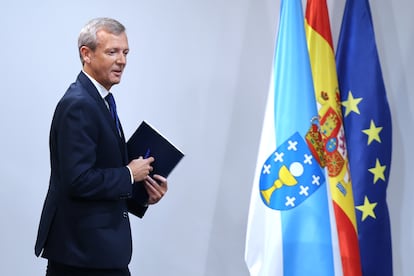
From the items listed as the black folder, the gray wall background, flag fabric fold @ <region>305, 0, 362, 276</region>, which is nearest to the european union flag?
flag fabric fold @ <region>305, 0, 362, 276</region>

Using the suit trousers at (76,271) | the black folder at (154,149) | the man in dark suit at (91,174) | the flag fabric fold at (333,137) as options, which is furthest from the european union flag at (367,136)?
the suit trousers at (76,271)

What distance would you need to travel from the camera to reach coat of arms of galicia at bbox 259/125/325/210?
8.05 ft

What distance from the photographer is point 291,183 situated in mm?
2457

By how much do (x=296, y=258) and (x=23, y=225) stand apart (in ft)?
3.75

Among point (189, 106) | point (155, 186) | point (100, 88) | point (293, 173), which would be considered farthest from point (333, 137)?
point (100, 88)

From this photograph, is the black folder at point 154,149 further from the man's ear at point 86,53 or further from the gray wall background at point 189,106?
the gray wall background at point 189,106

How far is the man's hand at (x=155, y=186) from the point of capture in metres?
2.24

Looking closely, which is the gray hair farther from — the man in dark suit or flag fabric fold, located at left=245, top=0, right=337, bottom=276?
flag fabric fold, located at left=245, top=0, right=337, bottom=276

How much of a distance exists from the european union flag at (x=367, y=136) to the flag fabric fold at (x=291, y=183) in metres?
0.31

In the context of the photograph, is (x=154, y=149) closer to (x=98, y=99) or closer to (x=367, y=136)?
(x=98, y=99)

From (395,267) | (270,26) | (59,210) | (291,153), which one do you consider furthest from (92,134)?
(395,267)

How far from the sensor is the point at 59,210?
6.79 feet

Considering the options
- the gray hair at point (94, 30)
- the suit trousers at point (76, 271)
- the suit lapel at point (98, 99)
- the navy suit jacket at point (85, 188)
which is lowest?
the suit trousers at point (76, 271)

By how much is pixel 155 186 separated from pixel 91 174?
0.32 meters
